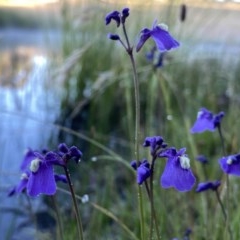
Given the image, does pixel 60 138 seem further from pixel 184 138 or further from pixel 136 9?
pixel 136 9

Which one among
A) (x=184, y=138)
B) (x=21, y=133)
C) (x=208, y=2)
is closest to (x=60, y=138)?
(x=21, y=133)

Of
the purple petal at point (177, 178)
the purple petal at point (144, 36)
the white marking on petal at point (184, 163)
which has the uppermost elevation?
the purple petal at point (144, 36)

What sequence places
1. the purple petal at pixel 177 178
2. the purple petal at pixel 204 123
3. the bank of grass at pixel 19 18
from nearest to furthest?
1. the purple petal at pixel 177 178
2. the purple petal at pixel 204 123
3. the bank of grass at pixel 19 18

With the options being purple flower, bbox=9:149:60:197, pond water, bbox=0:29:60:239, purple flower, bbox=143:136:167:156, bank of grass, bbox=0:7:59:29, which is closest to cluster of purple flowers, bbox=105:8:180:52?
purple flower, bbox=143:136:167:156

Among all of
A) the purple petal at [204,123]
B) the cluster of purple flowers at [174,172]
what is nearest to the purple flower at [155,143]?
the cluster of purple flowers at [174,172]

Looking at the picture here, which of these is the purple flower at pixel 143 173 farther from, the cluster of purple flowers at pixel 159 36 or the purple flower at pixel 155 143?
the cluster of purple flowers at pixel 159 36
